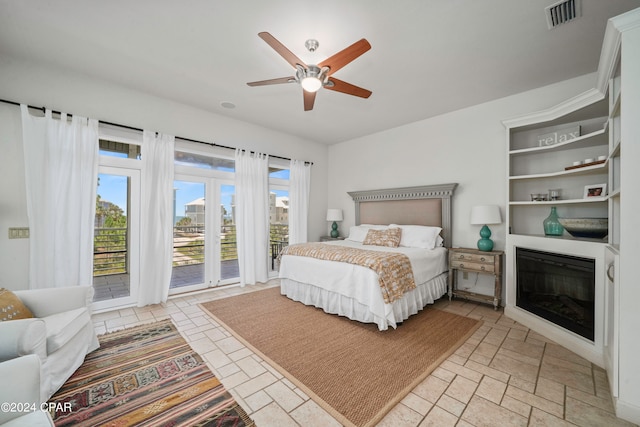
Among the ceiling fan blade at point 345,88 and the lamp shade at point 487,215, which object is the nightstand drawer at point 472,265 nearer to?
the lamp shade at point 487,215

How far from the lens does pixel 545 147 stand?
3023 millimetres

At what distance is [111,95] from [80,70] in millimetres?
363

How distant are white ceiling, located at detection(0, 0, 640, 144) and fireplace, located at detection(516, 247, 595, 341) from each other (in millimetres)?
2088

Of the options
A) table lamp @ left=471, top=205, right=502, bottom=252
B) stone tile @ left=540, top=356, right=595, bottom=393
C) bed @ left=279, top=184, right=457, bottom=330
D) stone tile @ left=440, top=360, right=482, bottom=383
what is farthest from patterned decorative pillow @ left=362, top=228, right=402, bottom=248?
stone tile @ left=540, top=356, right=595, bottom=393

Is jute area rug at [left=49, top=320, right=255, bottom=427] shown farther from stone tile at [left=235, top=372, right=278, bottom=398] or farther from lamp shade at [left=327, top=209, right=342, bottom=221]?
lamp shade at [left=327, top=209, right=342, bottom=221]

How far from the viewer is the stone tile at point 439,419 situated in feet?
5.18

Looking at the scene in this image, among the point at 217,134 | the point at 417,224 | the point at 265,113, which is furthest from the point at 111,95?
the point at 417,224

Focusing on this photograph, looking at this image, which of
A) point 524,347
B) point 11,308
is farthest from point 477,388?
point 11,308

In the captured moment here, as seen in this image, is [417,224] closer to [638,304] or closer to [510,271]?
[510,271]

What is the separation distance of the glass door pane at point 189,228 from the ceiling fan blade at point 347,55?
10.0ft

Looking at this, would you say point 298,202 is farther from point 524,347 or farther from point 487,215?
point 524,347

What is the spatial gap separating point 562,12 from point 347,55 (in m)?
1.76

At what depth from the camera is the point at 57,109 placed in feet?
9.98

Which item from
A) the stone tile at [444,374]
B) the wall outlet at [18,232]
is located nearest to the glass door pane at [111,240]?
the wall outlet at [18,232]
